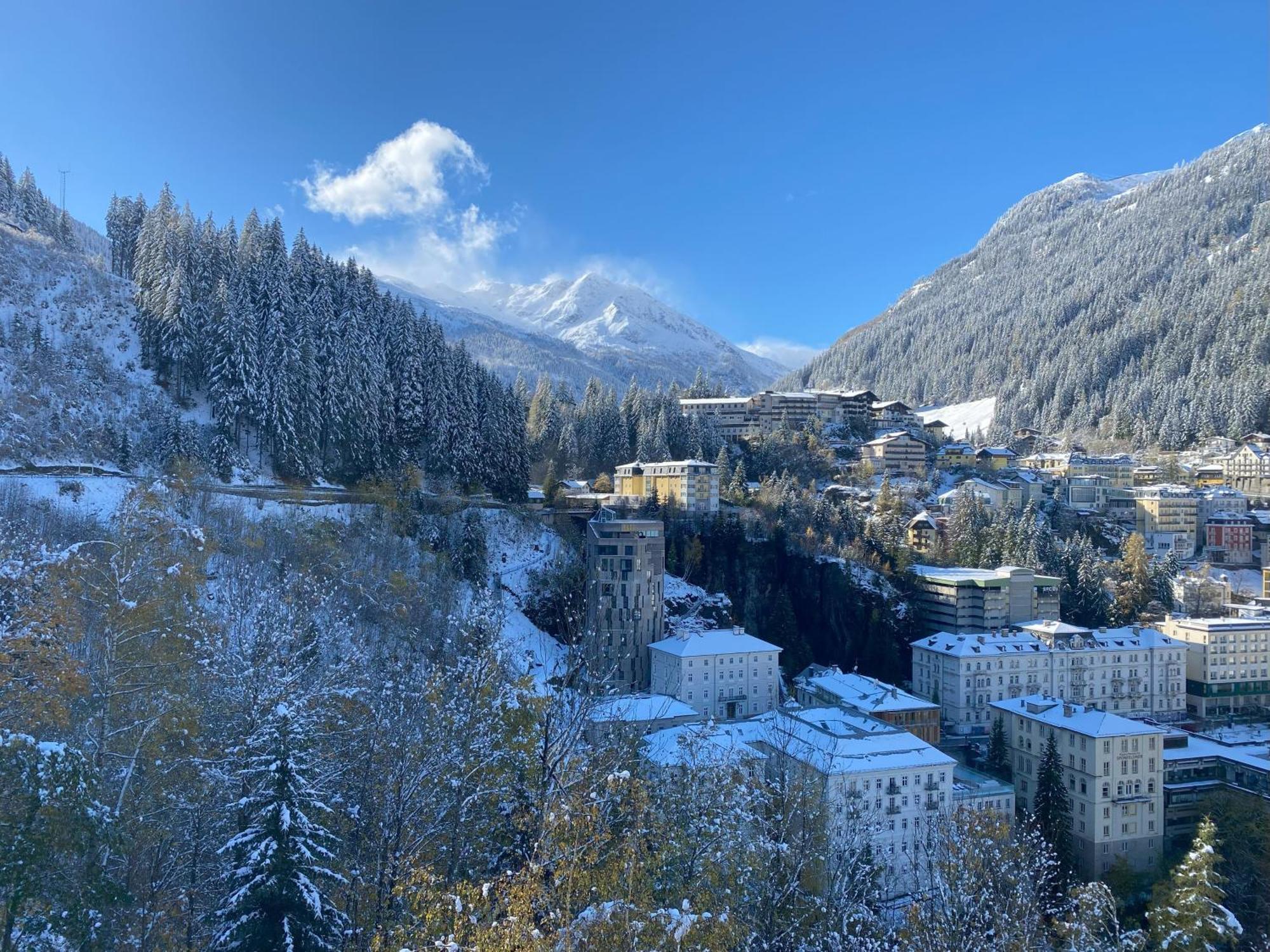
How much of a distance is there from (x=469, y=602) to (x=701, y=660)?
37.2 ft

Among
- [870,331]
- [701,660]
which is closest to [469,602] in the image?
[701,660]

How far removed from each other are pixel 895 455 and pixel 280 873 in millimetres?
71947

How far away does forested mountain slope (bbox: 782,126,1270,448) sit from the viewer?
3971 inches

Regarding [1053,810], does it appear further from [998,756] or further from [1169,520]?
[1169,520]

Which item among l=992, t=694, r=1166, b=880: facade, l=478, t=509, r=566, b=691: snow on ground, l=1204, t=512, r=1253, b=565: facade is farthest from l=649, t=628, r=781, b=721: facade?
l=1204, t=512, r=1253, b=565: facade

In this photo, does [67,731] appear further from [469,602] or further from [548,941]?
[469,602]

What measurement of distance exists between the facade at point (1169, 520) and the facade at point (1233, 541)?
5.74ft

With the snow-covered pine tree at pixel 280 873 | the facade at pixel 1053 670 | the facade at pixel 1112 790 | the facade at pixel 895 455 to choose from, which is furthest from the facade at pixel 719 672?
the facade at pixel 895 455

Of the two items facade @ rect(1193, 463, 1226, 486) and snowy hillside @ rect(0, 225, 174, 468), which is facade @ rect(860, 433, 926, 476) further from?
snowy hillside @ rect(0, 225, 174, 468)

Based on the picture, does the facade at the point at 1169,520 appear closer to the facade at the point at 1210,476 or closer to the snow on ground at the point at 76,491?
the facade at the point at 1210,476

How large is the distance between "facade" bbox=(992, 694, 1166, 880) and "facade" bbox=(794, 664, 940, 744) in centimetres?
495

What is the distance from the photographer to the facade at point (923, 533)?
2306 inches

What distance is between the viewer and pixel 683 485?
55469mm

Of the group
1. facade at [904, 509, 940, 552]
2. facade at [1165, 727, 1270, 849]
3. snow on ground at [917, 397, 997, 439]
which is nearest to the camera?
facade at [1165, 727, 1270, 849]
